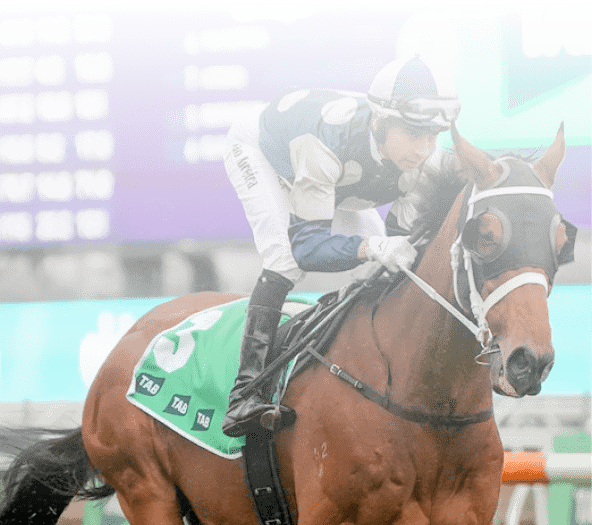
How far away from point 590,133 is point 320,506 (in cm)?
550

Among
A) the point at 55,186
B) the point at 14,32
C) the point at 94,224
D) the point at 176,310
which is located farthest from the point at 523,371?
the point at 14,32

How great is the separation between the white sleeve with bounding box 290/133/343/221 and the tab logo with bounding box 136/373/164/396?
833 mm

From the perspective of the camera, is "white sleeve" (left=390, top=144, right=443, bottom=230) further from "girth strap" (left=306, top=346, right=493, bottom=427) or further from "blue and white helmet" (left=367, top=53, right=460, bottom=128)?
"girth strap" (left=306, top=346, right=493, bottom=427)

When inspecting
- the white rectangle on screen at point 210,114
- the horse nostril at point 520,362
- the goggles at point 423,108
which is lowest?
the white rectangle on screen at point 210,114

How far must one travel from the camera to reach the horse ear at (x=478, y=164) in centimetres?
198

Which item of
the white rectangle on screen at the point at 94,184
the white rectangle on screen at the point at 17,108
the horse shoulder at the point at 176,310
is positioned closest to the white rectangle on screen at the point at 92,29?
the white rectangle on screen at the point at 17,108

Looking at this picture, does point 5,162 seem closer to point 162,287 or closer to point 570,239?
point 162,287

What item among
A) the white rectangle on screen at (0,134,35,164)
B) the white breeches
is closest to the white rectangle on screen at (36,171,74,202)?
the white rectangle on screen at (0,134,35,164)

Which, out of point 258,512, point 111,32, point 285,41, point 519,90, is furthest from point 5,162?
point 258,512

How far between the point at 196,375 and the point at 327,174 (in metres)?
0.85

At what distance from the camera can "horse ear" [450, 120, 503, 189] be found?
1.98m

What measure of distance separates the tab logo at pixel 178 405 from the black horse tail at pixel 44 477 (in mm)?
650

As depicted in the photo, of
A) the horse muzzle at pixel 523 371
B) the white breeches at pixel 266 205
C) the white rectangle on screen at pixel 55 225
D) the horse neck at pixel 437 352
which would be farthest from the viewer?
the white rectangle on screen at pixel 55 225

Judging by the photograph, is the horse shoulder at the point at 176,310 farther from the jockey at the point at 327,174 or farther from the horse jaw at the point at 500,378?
the horse jaw at the point at 500,378
